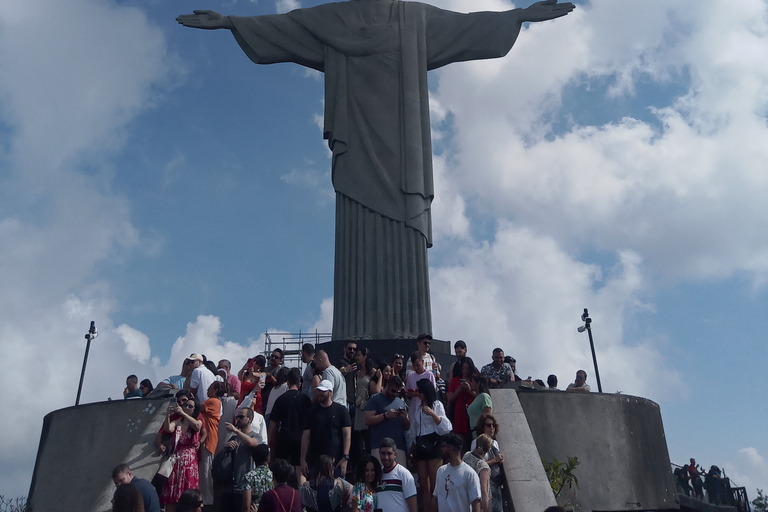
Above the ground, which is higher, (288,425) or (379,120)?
(379,120)

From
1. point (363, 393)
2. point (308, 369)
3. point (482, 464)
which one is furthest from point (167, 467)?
→ point (482, 464)

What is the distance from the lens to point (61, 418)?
10180mm

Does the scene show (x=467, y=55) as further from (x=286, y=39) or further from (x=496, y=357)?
(x=496, y=357)

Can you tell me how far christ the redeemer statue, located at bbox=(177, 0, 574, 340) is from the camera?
13297 mm

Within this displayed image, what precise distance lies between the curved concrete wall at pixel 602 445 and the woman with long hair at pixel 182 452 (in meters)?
4.47

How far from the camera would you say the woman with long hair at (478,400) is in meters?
7.95

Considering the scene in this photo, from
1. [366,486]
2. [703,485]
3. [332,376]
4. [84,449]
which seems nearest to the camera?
[366,486]

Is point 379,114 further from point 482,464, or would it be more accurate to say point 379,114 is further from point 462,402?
point 482,464

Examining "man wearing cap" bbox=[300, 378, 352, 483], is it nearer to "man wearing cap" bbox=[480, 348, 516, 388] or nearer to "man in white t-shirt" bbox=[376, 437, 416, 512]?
"man in white t-shirt" bbox=[376, 437, 416, 512]

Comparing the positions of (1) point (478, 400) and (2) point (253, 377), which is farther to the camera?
(2) point (253, 377)

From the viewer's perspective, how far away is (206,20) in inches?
572

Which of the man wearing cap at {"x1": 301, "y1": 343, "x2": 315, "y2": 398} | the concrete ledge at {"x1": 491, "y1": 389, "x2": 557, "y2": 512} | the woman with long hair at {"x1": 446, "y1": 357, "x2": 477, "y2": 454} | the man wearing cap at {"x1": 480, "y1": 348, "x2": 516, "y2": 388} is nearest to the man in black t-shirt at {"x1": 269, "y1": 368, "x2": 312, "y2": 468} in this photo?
the man wearing cap at {"x1": 301, "y1": 343, "x2": 315, "y2": 398}

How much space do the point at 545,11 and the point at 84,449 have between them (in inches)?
427

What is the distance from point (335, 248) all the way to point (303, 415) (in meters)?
6.37
